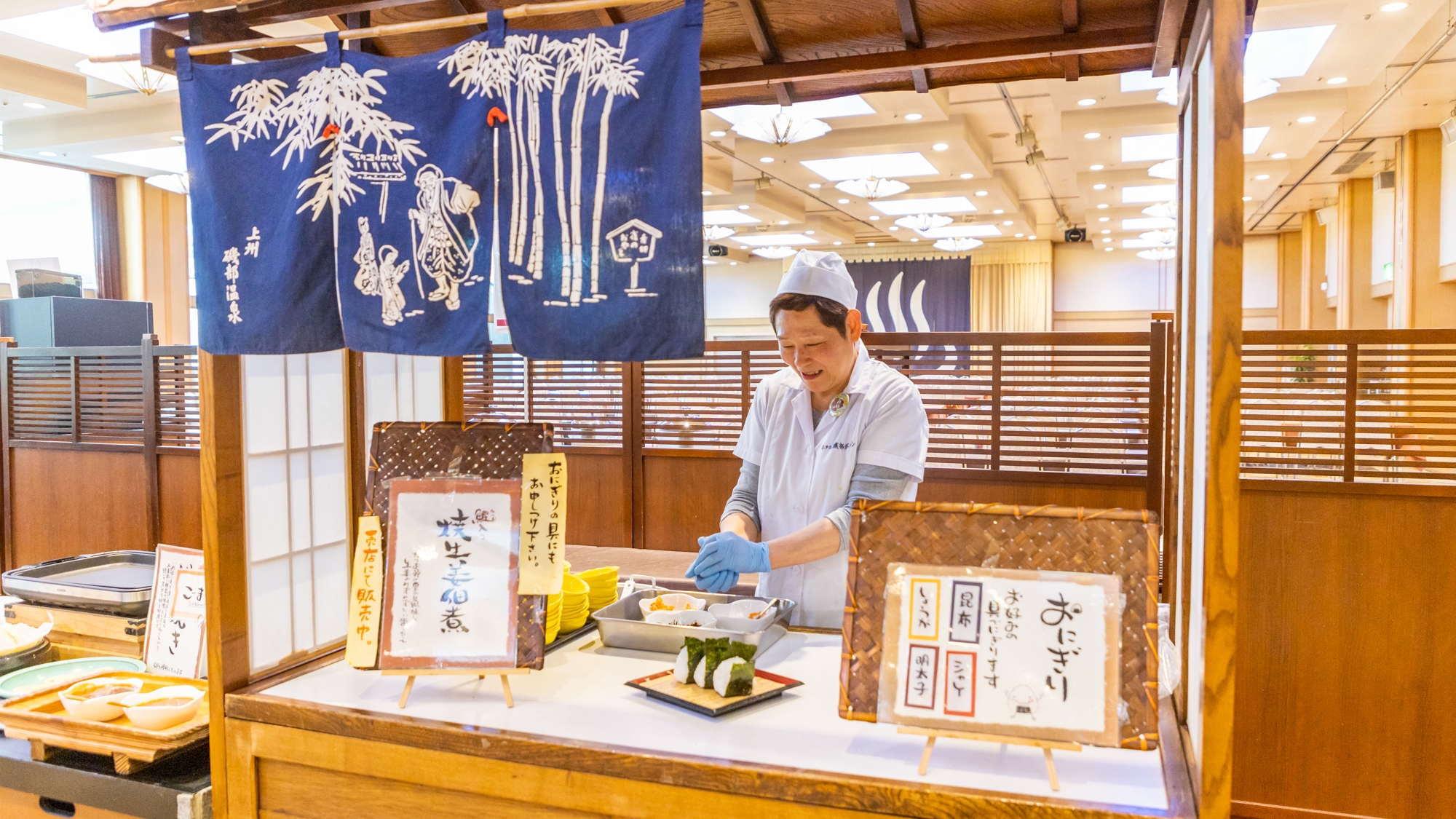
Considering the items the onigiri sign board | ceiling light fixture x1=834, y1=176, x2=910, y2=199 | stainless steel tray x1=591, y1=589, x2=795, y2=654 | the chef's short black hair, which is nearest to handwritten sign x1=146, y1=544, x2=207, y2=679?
stainless steel tray x1=591, y1=589, x2=795, y2=654

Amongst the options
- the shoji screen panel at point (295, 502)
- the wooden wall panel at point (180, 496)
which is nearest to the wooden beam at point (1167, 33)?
the shoji screen panel at point (295, 502)

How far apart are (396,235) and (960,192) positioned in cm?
1013

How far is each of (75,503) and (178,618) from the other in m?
5.00

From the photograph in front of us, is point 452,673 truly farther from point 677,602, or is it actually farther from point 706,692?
point 677,602

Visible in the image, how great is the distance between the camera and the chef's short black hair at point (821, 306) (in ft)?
7.06

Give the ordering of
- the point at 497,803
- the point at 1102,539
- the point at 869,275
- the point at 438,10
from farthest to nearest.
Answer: the point at 869,275 < the point at 438,10 < the point at 497,803 < the point at 1102,539

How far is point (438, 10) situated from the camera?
1809 mm

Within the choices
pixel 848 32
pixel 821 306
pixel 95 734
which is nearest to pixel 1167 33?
pixel 848 32

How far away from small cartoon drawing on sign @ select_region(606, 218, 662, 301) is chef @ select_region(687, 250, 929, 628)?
0.59 meters

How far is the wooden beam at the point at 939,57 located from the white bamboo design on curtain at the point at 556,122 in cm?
61

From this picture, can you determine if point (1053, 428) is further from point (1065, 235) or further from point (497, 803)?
point (1065, 235)

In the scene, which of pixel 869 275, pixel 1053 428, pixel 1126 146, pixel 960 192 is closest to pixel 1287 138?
pixel 1126 146

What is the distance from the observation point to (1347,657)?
348cm

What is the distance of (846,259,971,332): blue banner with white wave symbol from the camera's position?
1577 cm
